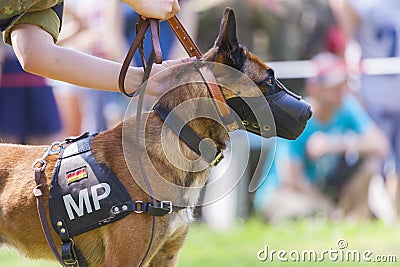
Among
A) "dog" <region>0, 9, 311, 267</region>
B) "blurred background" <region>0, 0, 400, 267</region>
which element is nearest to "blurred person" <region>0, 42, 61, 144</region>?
"blurred background" <region>0, 0, 400, 267</region>

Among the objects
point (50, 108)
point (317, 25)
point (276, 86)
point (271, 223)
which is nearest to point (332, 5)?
point (317, 25)

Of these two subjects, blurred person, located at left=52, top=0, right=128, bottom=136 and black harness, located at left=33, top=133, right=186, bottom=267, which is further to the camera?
blurred person, located at left=52, top=0, right=128, bottom=136

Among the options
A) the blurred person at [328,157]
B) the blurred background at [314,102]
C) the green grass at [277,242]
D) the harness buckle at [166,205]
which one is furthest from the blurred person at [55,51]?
the blurred person at [328,157]

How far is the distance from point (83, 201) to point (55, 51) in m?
0.58

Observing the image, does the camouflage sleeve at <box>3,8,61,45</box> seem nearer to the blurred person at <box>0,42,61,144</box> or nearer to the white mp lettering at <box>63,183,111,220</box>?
the white mp lettering at <box>63,183,111,220</box>

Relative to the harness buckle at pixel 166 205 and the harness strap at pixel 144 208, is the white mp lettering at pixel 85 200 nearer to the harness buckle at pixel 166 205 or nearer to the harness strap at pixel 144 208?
the harness strap at pixel 144 208

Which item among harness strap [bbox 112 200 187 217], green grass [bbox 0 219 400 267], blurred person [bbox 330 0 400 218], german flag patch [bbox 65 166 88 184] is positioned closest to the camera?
harness strap [bbox 112 200 187 217]

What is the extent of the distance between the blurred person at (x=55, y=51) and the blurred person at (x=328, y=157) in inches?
137

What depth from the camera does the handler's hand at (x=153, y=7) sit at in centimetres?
327

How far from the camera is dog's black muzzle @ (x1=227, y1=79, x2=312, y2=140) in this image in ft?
10.9

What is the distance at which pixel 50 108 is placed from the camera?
719cm

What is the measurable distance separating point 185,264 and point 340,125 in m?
1.93

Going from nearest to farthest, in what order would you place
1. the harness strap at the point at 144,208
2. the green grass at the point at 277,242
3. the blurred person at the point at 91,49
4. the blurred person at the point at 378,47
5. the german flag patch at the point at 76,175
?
the harness strap at the point at 144,208, the german flag patch at the point at 76,175, the green grass at the point at 277,242, the blurred person at the point at 91,49, the blurred person at the point at 378,47

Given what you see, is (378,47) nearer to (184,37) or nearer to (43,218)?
(184,37)
